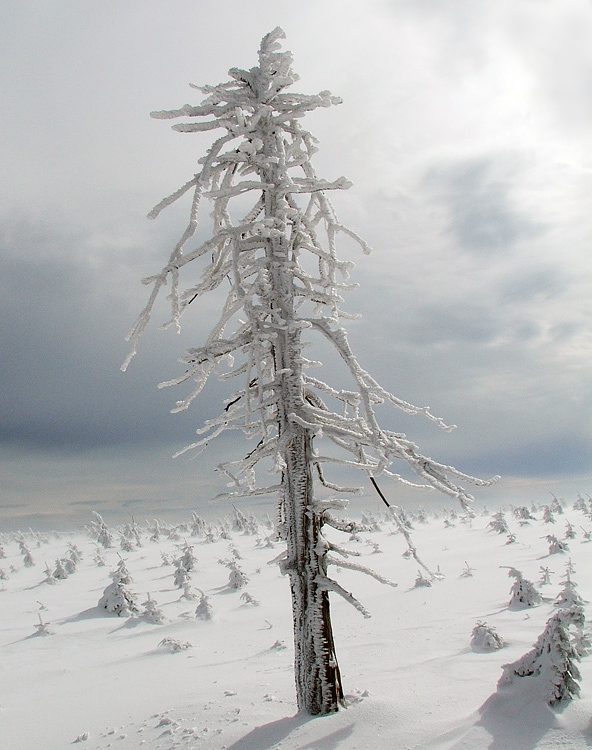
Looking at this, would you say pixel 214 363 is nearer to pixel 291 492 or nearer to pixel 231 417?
pixel 231 417

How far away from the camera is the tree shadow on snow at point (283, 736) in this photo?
15.3 ft

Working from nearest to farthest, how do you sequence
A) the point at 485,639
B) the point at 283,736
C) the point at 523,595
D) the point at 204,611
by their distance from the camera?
1. the point at 283,736
2. the point at 485,639
3. the point at 523,595
4. the point at 204,611

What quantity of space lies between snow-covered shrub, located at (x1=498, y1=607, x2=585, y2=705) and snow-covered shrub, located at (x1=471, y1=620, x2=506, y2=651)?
10.8 ft

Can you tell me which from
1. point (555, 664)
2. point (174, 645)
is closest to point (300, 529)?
point (555, 664)

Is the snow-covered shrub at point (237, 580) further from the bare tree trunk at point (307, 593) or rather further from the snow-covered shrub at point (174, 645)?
the bare tree trunk at point (307, 593)

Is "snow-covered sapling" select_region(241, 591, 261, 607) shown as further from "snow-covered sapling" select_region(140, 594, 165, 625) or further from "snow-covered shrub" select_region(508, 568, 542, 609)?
"snow-covered shrub" select_region(508, 568, 542, 609)

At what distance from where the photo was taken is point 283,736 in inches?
195

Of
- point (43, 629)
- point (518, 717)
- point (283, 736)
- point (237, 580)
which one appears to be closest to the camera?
point (518, 717)

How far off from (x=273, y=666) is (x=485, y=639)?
3.94 metres

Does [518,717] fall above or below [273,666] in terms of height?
above

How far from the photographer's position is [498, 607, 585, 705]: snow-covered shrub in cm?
471

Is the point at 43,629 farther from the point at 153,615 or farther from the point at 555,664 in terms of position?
the point at 555,664

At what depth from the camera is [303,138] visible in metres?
6.29

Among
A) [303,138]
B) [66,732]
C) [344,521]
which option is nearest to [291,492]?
[344,521]
